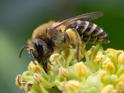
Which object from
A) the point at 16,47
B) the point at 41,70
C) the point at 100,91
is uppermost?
the point at 16,47

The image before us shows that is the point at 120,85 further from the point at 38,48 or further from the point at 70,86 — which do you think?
the point at 38,48

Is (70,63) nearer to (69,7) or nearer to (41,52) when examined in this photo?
(41,52)

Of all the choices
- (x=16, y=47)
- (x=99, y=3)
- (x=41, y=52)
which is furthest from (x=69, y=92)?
(x=99, y=3)

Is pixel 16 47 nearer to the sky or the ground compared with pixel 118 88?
nearer to the sky

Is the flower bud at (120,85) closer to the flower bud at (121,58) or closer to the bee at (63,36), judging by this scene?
the flower bud at (121,58)

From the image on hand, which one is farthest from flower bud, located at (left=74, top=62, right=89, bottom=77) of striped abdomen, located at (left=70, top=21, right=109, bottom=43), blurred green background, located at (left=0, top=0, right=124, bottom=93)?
blurred green background, located at (left=0, top=0, right=124, bottom=93)

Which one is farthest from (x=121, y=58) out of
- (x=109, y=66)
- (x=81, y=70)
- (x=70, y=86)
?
(x=70, y=86)

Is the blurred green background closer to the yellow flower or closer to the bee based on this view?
the bee

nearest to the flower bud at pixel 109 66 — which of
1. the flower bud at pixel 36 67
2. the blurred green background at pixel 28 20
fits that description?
the flower bud at pixel 36 67
